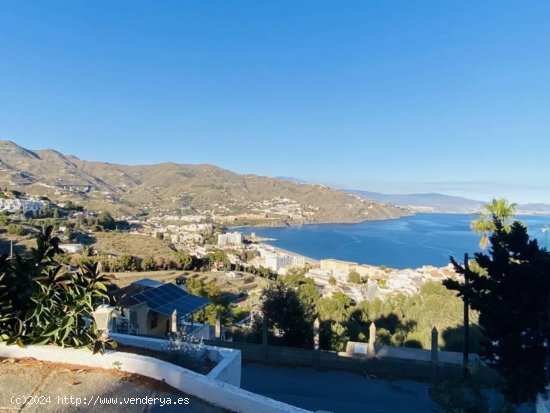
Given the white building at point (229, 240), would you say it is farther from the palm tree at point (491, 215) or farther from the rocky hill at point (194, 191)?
the palm tree at point (491, 215)

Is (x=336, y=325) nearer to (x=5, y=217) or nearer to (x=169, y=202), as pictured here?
(x=5, y=217)

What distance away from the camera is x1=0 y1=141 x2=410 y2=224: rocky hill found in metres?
133

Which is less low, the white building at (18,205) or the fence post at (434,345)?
the white building at (18,205)

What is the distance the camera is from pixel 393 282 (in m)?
32.4

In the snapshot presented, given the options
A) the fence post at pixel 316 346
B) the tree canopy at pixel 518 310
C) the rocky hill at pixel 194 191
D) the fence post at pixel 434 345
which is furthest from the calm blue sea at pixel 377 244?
the tree canopy at pixel 518 310

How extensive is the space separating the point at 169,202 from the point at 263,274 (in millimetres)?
98587

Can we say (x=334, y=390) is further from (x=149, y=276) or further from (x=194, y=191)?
(x=194, y=191)

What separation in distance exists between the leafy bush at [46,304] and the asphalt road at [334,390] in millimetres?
4692

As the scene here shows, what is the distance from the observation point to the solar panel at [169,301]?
12016mm

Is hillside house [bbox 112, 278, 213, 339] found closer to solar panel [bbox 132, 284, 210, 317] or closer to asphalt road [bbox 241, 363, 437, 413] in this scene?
solar panel [bbox 132, 284, 210, 317]

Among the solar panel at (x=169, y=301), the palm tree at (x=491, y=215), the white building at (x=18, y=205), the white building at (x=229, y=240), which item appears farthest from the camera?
the white building at (x=229, y=240)

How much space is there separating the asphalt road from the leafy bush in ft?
15.4

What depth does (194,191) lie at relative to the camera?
6014 inches

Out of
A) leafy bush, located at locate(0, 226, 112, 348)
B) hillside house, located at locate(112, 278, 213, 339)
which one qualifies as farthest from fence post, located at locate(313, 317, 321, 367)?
leafy bush, located at locate(0, 226, 112, 348)
